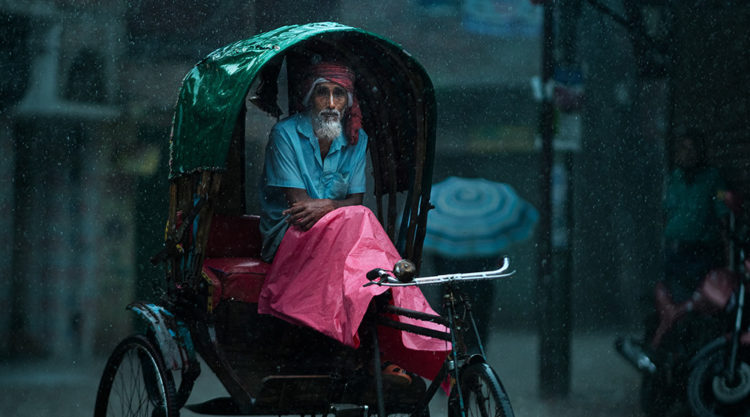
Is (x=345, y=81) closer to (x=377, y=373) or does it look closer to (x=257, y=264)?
(x=257, y=264)

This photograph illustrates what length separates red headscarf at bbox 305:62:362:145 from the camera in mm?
4270

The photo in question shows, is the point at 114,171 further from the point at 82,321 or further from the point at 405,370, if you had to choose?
the point at 405,370

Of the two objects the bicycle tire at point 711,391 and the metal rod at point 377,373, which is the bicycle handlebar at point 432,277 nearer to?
the metal rod at point 377,373

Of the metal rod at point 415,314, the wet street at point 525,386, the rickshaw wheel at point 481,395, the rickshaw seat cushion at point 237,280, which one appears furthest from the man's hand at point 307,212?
the wet street at point 525,386

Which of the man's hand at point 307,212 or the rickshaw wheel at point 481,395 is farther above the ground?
the man's hand at point 307,212

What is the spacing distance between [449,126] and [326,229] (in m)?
2.81

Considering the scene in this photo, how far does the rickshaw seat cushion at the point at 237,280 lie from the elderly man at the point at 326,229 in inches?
2.8

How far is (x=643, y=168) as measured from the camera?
19.7 ft

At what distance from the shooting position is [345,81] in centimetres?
430

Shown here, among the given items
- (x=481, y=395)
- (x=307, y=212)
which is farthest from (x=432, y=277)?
(x=307, y=212)

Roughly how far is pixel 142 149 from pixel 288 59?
7.55 ft

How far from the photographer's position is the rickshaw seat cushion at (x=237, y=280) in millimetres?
3992

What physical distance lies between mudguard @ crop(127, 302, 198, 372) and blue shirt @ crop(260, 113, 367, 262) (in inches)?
22.0

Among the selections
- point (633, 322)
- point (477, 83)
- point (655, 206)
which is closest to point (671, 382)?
point (633, 322)
